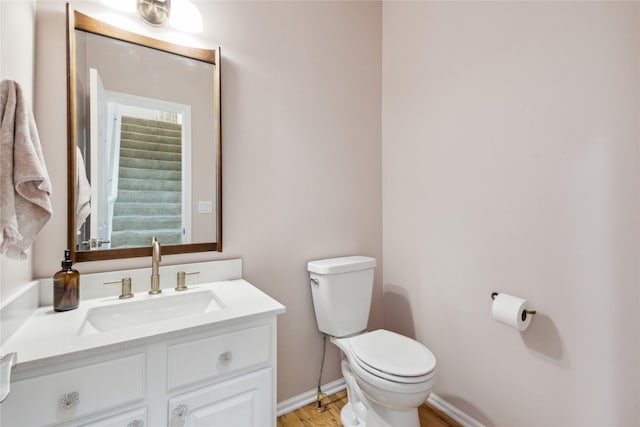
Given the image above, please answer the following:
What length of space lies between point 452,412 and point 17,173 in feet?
6.88

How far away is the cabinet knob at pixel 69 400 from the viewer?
2.60 feet

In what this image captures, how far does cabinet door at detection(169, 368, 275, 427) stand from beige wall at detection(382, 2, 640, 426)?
1.09m

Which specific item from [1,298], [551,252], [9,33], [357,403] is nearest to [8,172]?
[1,298]

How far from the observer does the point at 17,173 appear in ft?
2.38

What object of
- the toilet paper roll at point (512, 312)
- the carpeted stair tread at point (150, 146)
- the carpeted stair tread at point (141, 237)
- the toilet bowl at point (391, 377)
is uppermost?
the carpeted stair tread at point (150, 146)

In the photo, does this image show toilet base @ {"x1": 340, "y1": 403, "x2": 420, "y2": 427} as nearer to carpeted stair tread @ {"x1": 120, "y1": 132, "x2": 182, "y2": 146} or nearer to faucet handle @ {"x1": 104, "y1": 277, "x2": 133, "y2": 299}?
faucet handle @ {"x1": 104, "y1": 277, "x2": 133, "y2": 299}

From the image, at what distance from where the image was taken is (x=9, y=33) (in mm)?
911

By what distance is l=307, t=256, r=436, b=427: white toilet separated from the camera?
125 cm

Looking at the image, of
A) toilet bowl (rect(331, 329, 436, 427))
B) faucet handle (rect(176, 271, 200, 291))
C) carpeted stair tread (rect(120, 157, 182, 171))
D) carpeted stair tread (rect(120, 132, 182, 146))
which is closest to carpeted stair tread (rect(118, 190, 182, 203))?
carpeted stair tread (rect(120, 157, 182, 171))

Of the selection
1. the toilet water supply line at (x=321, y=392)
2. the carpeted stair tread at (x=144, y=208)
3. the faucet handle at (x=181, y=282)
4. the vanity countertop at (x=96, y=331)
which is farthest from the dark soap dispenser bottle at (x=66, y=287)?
the toilet water supply line at (x=321, y=392)

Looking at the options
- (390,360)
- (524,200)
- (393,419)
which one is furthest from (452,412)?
(524,200)

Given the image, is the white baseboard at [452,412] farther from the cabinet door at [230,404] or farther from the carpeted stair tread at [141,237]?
the carpeted stair tread at [141,237]

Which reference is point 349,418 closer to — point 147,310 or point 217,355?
point 217,355

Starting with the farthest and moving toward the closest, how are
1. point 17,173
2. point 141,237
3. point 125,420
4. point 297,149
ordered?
point 297,149 < point 141,237 < point 125,420 < point 17,173
